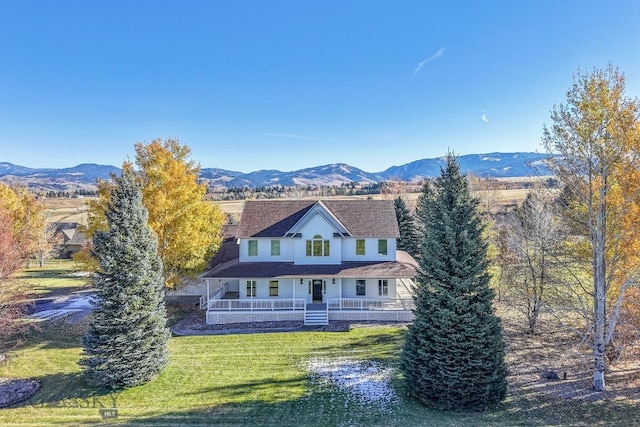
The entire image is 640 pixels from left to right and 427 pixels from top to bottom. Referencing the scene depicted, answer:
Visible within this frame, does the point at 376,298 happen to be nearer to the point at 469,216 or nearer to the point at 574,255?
the point at 574,255

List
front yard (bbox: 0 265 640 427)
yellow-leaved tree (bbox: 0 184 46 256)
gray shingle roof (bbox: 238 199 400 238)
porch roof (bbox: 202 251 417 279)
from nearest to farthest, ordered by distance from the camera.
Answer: front yard (bbox: 0 265 640 427) < porch roof (bbox: 202 251 417 279) < gray shingle roof (bbox: 238 199 400 238) < yellow-leaved tree (bbox: 0 184 46 256)

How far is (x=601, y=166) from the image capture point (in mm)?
14617

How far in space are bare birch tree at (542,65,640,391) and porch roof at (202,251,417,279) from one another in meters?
11.2

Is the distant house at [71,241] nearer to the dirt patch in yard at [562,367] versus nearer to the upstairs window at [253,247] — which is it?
the upstairs window at [253,247]

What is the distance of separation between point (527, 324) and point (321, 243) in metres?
14.9

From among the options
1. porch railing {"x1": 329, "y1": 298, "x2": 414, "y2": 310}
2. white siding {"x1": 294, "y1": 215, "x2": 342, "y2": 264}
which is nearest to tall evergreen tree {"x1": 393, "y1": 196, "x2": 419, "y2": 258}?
white siding {"x1": 294, "y1": 215, "x2": 342, "y2": 264}

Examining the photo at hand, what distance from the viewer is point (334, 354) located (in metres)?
19.2

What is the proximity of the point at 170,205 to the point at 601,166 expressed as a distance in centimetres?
2367

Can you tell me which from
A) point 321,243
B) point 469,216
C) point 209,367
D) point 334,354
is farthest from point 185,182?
point 469,216

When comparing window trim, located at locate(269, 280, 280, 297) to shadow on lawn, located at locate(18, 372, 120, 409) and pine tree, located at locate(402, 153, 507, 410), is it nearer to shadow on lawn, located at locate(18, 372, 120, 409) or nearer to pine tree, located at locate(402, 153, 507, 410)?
shadow on lawn, located at locate(18, 372, 120, 409)

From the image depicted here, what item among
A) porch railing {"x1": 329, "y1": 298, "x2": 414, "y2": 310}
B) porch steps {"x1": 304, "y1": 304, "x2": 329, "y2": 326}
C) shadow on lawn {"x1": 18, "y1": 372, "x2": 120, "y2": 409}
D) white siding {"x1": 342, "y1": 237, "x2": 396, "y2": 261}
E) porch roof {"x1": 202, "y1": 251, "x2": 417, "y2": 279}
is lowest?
shadow on lawn {"x1": 18, "y1": 372, "x2": 120, "y2": 409}

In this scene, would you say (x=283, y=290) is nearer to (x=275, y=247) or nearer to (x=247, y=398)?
(x=275, y=247)

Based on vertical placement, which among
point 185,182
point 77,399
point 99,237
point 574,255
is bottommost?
point 77,399

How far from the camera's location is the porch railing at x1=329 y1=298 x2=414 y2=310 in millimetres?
25562
